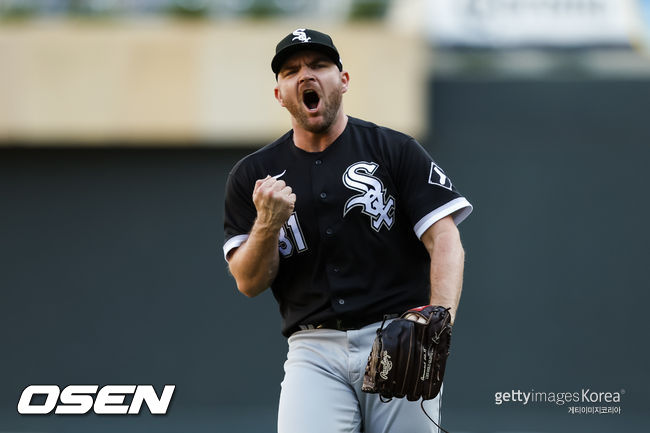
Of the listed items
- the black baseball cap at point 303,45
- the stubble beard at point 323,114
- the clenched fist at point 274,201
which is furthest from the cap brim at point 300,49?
the clenched fist at point 274,201

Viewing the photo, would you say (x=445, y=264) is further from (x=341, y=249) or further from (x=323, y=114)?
(x=323, y=114)

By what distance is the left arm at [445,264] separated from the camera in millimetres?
3791

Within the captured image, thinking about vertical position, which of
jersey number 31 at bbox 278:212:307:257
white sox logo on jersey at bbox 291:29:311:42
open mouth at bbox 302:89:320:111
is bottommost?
jersey number 31 at bbox 278:212:307:257

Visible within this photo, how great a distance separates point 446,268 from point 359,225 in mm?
425

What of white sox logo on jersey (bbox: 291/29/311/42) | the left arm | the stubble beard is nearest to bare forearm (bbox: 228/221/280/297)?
the stubble beard

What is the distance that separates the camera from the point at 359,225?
13.1ft

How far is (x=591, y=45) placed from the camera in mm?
11055

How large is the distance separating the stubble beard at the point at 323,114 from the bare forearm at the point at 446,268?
0.66 metres

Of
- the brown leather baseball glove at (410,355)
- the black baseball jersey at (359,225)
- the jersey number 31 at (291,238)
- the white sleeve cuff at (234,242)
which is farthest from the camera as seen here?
the white sleeve cuff at (234,242)

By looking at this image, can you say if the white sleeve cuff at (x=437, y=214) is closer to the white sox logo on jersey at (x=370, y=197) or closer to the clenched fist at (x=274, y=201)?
the white sox logo on jersey at (x=370, y=197)

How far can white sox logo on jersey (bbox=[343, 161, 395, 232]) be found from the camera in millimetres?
3965

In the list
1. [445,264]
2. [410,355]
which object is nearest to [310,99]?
[445,264]

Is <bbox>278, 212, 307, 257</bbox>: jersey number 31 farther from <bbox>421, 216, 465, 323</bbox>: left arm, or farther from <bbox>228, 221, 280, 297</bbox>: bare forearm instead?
<bbox>421, 216, 465, 323</bbox>: left arm


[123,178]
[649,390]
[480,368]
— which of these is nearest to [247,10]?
[123,178]
